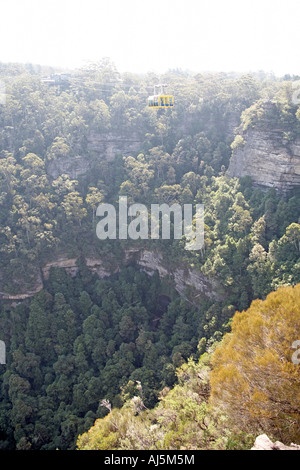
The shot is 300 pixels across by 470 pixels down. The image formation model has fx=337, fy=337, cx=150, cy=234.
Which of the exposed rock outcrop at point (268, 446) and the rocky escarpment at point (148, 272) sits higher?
the exposed rock outcrop at point (268, 446)

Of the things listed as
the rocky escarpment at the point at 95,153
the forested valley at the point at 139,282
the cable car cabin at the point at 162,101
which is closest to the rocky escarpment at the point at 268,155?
the forested valley at the point at 139,282

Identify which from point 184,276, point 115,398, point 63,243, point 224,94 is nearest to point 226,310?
point 184,276

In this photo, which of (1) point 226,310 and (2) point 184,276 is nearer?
(1) point 226,310

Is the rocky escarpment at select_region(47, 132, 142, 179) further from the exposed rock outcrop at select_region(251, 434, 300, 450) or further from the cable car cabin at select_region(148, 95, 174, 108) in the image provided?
the exposed rock outcrop at select_region(251, 434, 300, 450)

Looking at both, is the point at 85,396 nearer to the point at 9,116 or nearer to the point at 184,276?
the point at 184,276

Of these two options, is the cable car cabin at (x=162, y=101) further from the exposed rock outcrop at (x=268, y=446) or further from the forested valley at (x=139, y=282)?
the exposed rock outcrop at (x=268, y=446)

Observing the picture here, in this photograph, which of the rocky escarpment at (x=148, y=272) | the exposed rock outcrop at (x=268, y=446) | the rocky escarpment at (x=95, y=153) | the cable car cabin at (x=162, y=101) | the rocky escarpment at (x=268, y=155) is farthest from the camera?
the rocky escarpment at (x=95, y=153)
